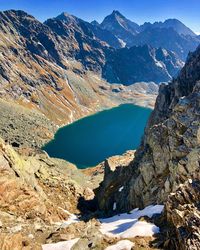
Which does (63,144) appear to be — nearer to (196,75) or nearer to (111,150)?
(111,150)

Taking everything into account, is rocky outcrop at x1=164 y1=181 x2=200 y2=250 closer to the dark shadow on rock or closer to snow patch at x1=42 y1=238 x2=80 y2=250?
snow patch at x1=42 y1=238 x2=80 y2=250

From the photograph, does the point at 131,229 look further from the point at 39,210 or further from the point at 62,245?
the point at 39,210

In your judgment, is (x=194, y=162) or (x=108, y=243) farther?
(x=194, y=162)

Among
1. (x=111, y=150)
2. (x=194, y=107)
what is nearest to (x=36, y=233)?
(x=194, y=107)

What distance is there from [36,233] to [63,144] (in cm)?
13106

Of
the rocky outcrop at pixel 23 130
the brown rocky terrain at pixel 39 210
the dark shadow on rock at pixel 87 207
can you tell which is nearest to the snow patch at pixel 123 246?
the brown rocky terrain at pixel 39 210

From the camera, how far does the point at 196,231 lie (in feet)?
94.4

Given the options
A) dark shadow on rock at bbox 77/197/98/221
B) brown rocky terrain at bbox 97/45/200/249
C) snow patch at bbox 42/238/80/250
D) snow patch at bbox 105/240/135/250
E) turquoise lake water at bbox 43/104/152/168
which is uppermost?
turquoise lake water at bbox 43/104/152/168

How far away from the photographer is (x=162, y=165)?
53.5 meters

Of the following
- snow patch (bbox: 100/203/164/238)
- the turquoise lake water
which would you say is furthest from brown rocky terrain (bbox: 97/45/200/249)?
the turquoise lake water

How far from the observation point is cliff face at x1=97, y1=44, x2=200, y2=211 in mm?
46250

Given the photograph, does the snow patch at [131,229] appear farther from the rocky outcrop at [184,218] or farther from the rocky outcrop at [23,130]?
the rocky outcrop at [23,130]

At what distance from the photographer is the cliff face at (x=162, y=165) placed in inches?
1821

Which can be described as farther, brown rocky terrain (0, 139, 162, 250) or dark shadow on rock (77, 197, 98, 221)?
dark shadow on rock (77, 197, 98, 221)
